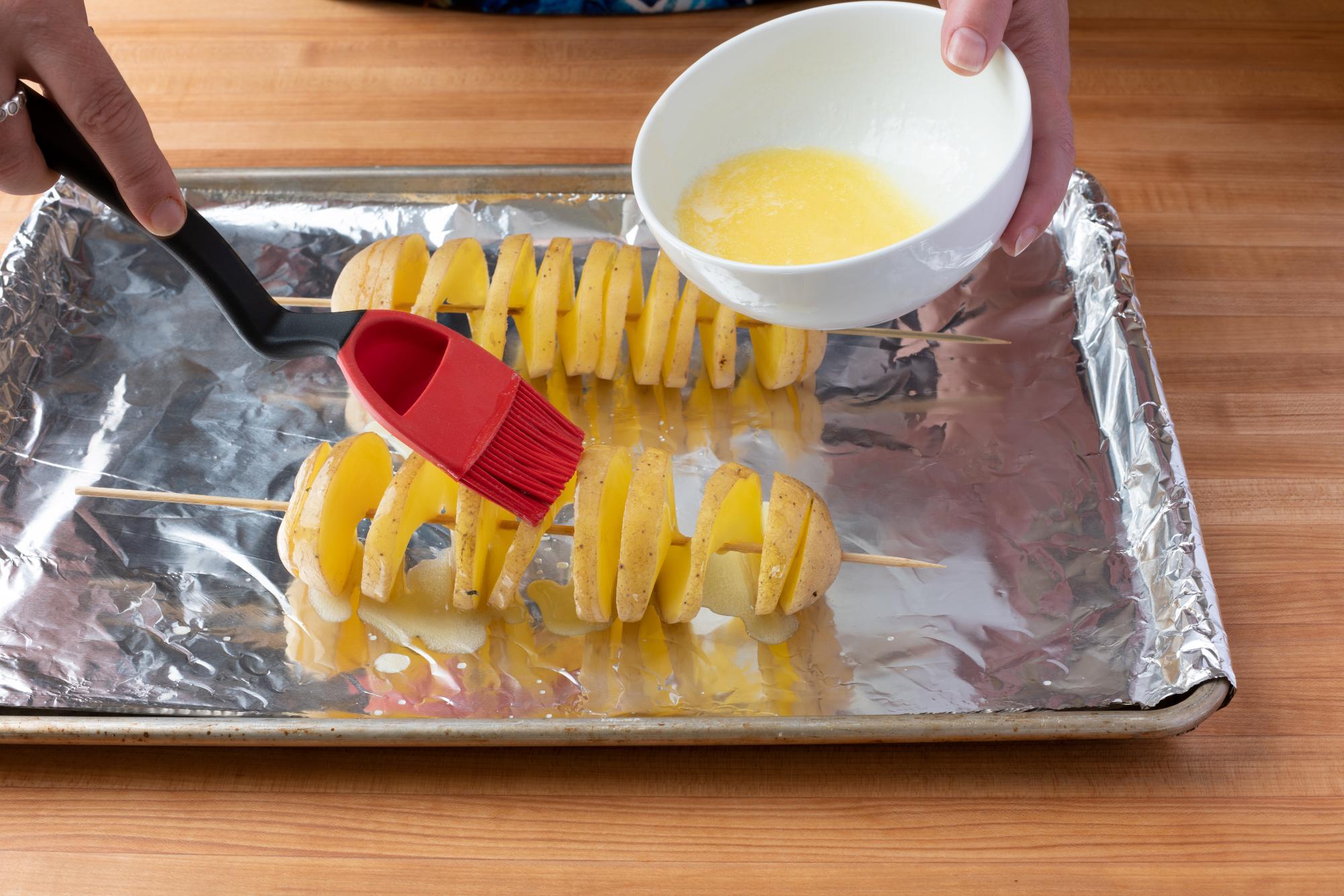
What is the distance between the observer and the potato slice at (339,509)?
4.06 ft

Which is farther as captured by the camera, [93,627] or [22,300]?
[22,300]

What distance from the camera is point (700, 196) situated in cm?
112

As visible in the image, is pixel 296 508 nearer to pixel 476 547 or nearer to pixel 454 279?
pixel 476 547

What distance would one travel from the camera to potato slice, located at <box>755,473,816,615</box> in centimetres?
120

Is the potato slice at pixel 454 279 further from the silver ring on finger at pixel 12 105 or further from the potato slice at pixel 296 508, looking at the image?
the silver ring on finger at pixel 12 105

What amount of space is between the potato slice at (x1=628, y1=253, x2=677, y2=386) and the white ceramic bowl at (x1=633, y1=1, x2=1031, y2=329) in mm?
307

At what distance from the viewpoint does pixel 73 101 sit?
1.05 meters

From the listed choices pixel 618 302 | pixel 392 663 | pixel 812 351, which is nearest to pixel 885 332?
pixel 812 351

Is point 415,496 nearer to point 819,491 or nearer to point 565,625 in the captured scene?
point 565,625

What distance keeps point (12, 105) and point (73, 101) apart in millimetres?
56

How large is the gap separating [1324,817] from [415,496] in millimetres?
1080

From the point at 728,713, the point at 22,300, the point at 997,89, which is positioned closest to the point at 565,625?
the point at 728,713

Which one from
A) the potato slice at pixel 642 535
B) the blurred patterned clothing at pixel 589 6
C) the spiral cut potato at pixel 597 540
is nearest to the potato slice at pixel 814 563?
the spiral cut potato at pixel 597 540

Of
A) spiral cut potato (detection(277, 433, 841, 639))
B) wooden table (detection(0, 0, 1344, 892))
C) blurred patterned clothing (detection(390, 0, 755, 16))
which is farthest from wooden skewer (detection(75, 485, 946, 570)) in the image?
blurred patterned clothing (detection(390, 0, 755, 16))
